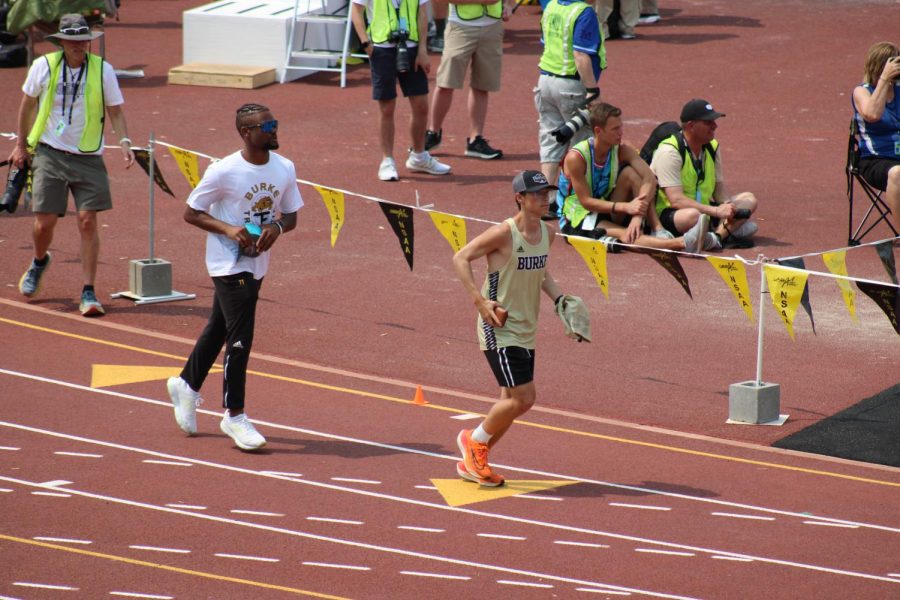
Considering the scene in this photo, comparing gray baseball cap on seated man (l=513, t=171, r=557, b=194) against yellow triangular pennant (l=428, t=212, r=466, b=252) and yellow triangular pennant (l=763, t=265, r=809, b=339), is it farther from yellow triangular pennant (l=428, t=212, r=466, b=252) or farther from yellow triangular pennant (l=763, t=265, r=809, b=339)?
yellow triangular pennant (l=428, t=212, r=466, b=252)

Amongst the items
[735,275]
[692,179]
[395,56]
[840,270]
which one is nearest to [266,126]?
[735,275]

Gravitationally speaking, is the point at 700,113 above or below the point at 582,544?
above

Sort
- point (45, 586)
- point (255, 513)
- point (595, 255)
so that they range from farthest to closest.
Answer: point (595, 255) < point (255, 513) < point (45, 586)

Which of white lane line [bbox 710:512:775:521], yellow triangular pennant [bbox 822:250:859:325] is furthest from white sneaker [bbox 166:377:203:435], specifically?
yellow triangular pennant [bbox 822:250:859:325]

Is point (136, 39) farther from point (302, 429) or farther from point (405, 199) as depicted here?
point (302, 429)

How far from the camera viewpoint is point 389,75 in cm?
1481

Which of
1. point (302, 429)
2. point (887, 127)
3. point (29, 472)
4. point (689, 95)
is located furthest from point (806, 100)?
point (29, 472)

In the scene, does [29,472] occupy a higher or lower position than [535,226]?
lower

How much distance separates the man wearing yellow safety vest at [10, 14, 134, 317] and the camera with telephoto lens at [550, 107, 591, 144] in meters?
4.23

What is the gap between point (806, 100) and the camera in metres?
19.2

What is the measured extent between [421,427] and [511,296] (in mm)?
1560

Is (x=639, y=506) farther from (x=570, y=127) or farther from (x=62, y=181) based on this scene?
(x=570, y=127)

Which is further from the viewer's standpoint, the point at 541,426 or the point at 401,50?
the point at 401,50

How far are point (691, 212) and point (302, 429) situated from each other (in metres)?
4.90
